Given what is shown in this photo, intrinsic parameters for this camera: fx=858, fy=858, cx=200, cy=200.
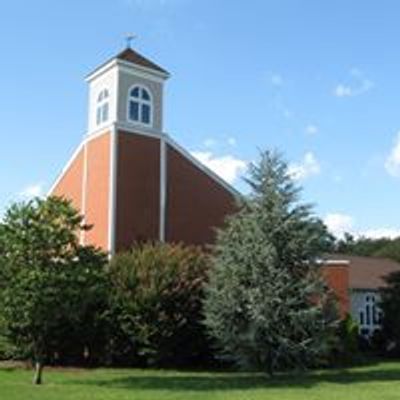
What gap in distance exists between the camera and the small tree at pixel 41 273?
23.6 meters

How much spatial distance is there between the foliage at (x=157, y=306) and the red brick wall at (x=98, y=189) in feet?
15.4

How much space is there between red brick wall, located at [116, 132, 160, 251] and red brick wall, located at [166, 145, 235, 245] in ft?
2.91

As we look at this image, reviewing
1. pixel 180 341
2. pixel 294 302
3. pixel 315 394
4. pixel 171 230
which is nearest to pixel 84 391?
pixel 315 394

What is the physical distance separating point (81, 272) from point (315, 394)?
7.52 meters

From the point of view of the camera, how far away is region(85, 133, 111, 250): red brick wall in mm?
35375

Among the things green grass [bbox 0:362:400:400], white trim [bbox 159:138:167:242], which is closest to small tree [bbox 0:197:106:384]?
green grass [bbox 0:362:400:400]

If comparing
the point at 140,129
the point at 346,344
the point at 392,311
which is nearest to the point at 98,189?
the point at 140,129

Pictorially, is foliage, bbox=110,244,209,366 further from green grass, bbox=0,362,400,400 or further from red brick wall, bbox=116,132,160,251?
red brick wall, bbox=116,132,160,251

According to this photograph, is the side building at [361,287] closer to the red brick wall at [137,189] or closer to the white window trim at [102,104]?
the red brick wall at [137,189]

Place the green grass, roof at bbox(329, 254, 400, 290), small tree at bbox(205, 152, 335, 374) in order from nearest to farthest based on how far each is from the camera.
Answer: the green grass, small tree at bbox(205, 152, 335, 374), roof at bbox(329, 254, 400, 290)

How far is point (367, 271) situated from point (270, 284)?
29.5m

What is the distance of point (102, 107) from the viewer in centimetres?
3775

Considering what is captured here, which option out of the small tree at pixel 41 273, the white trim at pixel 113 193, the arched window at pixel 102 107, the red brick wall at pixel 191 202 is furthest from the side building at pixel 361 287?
the small tree at pixel 41 273

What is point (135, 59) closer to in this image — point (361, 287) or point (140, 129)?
point (140, 129)
